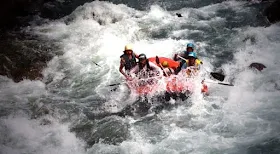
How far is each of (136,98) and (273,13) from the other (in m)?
7.88

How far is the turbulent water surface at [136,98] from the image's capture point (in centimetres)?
744

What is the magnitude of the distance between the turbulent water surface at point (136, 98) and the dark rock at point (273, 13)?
1.62 feet

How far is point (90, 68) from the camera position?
36.0 ft

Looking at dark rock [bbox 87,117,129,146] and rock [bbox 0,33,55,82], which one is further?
rock [bbox 0,33,55,82]

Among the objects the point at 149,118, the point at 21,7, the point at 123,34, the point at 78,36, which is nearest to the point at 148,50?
the point at 123,34

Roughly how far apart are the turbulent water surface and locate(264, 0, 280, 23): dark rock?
0.49m

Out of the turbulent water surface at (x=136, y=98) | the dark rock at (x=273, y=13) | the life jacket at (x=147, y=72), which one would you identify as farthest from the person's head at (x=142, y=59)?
the dark rock at (x=273, y=13)

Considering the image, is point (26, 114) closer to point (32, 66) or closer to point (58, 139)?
point (58, 139)

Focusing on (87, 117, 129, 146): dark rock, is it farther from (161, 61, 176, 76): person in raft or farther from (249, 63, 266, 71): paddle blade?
(249, 63, 266, 71): paddle blade

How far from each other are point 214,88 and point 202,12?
6.30 metres

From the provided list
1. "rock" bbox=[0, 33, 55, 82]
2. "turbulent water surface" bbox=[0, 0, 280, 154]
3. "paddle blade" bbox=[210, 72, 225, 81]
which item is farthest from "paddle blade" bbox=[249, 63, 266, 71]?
"rock" bbox=[0, 33, 55, 82]

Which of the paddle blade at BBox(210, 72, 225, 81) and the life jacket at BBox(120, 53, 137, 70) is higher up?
the life jacket at BBox(120, 53, 137, 70)

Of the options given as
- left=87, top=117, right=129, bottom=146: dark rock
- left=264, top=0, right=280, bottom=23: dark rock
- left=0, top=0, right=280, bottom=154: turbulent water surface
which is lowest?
left=87, top=117, right=129, bottom=146: dark rock

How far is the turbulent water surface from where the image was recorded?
24.4ft
